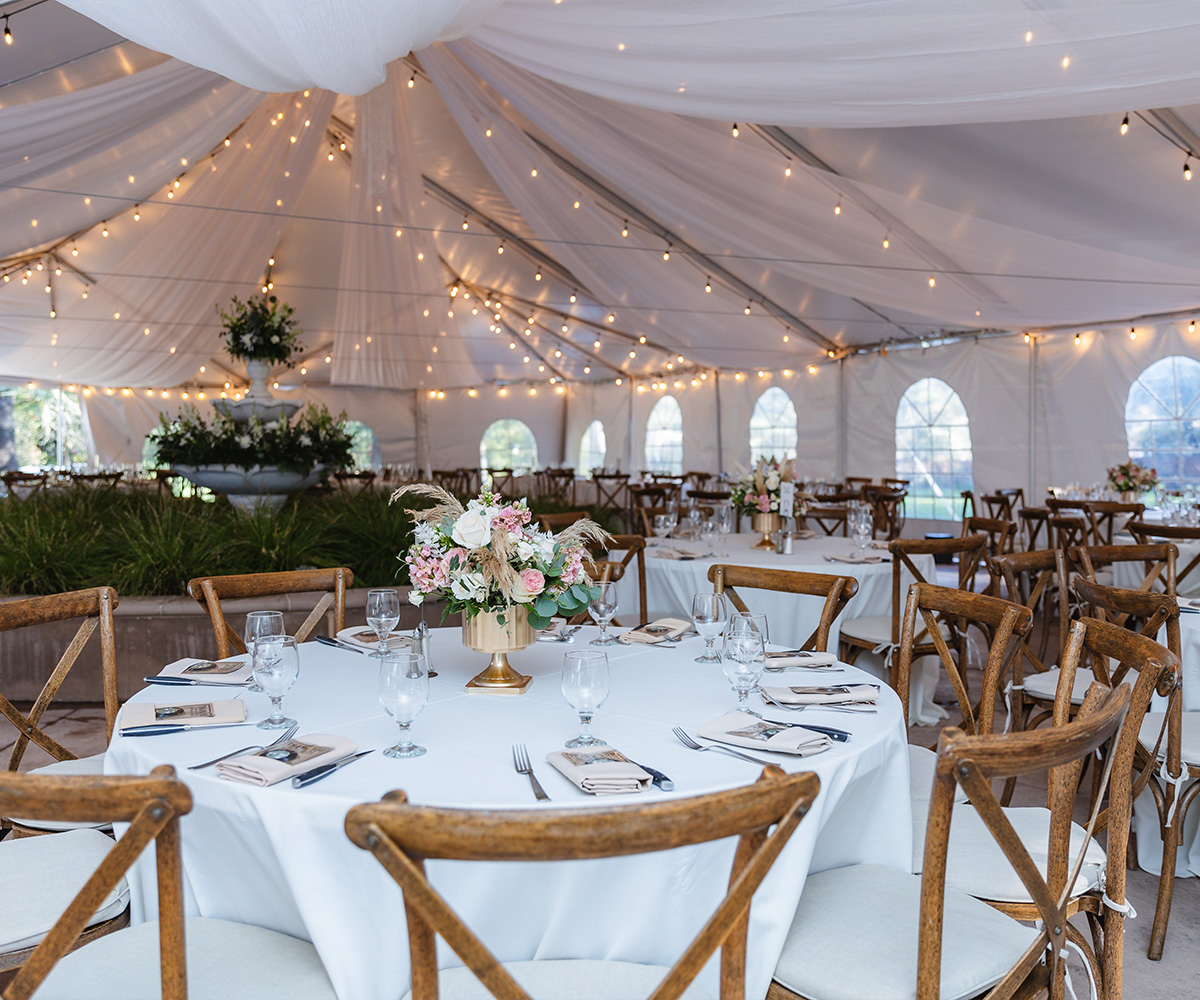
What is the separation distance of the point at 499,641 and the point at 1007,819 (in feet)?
4.14

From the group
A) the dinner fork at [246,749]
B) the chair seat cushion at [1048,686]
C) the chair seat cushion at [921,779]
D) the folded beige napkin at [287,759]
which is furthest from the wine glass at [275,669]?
the chair seat cushion at [1048,686]

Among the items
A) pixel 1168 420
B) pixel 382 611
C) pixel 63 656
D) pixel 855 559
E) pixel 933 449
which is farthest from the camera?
pixel 933 449

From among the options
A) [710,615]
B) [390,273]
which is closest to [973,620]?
[710,615]

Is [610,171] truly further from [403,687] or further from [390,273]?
[403,687]

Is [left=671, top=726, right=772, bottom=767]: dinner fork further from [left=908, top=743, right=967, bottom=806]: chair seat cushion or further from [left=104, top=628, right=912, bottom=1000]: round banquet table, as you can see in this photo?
[left=908, top=743, right=967, bottom=806]: chair seat cushion

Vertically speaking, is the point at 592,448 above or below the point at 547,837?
above

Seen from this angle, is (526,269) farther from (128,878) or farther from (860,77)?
(128,878)

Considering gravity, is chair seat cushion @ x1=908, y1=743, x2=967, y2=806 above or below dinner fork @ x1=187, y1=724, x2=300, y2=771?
below

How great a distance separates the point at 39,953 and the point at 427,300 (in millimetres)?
11016

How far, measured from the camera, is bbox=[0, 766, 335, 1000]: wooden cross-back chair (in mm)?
1226

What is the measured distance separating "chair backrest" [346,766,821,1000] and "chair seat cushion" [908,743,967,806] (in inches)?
45.9

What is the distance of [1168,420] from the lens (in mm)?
9039

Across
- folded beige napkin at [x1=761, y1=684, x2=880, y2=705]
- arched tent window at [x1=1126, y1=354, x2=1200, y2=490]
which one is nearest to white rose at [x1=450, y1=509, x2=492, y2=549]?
folded beige napkin at [x1=761, y1=684, x2=880, y2=705]

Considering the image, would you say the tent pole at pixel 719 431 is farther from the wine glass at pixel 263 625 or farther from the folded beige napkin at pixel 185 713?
the folded beige napkin at pixel 185 713
